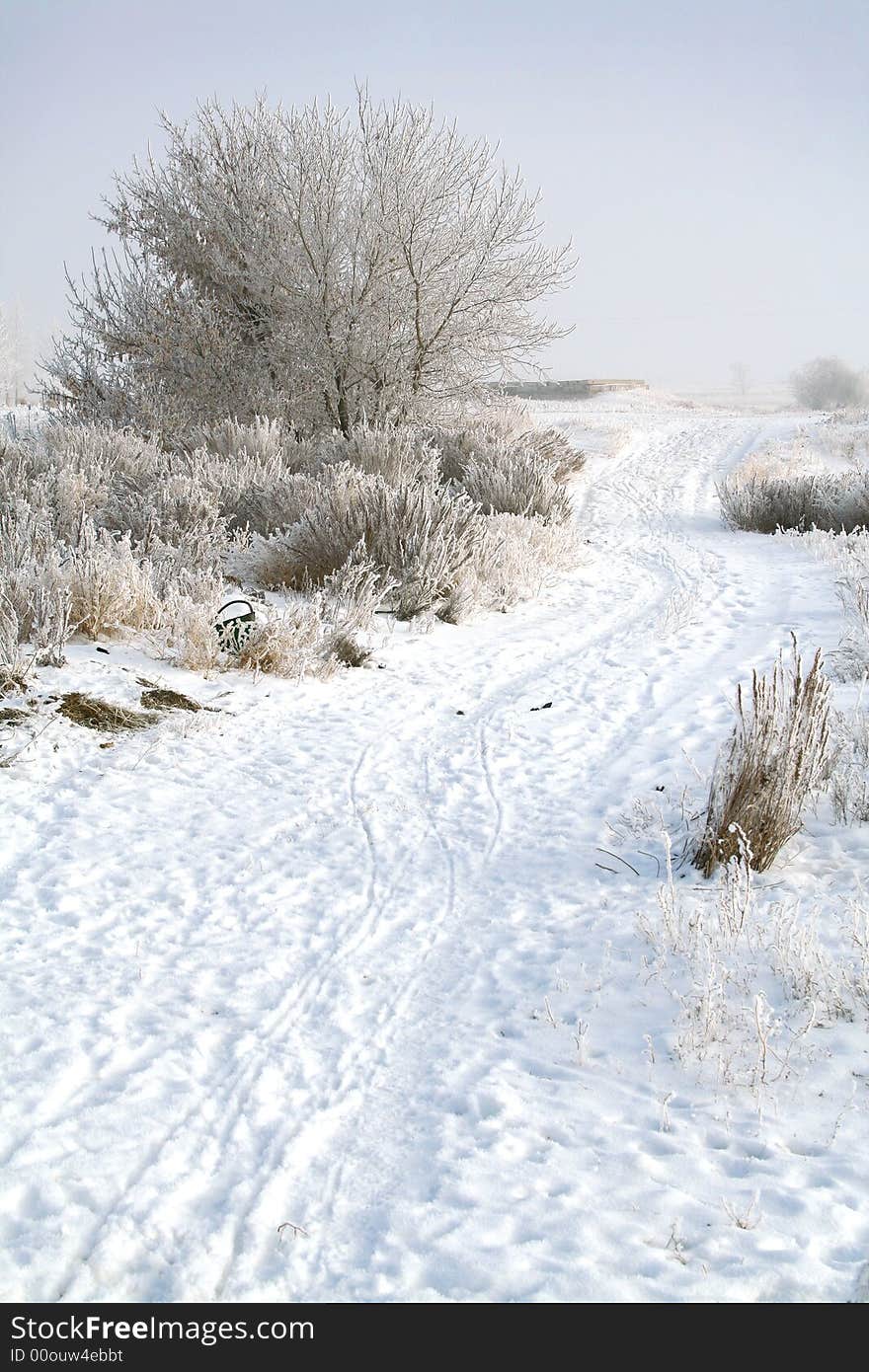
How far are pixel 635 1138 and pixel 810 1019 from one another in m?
0.63

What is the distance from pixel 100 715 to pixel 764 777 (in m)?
3.13

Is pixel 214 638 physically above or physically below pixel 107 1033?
above

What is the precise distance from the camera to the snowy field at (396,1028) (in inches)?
75.2

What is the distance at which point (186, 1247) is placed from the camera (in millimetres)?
1915

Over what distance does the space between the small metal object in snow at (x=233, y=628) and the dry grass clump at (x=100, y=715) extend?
100cm

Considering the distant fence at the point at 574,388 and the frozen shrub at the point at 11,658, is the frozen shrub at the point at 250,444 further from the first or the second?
the distant fence at the point at 574,388

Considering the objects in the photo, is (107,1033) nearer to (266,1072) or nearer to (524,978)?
(266,1072)

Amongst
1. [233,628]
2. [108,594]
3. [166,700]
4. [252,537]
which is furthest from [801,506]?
[166,700]

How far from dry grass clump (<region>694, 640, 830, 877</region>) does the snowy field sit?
0.15 m

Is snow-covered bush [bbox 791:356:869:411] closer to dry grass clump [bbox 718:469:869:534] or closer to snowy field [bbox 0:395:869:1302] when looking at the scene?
dry grass clump [bbox 718:469:869:534]

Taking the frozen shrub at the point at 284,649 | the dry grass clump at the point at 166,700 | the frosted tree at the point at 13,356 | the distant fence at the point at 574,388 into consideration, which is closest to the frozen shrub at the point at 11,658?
the dry grass clump at the point at 166,700

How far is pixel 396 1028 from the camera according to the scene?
8.75ft

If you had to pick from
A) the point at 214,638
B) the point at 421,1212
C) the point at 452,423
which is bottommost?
the point at 421,1212
